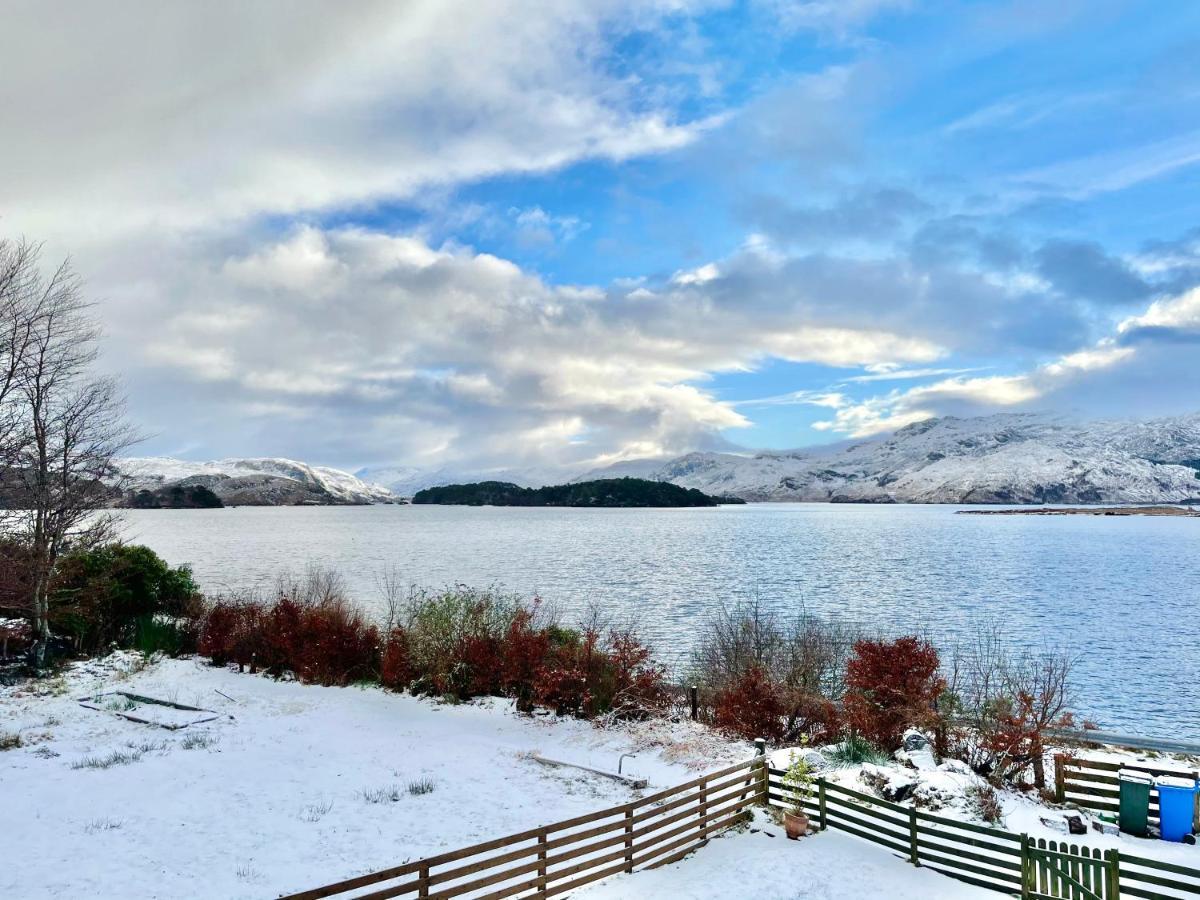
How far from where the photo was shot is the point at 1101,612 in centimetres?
4922

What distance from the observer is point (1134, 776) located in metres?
15.2

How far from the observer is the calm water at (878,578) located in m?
36.6

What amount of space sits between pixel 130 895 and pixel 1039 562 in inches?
3543

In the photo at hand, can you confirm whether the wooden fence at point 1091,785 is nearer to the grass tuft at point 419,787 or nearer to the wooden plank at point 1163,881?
the wooden plank at point 1163,881

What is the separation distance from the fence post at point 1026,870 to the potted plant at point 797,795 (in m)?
4.12

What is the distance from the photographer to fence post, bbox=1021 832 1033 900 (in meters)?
11.7

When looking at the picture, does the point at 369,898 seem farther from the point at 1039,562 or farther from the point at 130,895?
the point at 1039,562

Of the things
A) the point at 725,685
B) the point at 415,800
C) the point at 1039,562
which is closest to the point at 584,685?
the point at 725,685

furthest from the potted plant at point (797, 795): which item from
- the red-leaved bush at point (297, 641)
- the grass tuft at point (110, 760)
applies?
the red-leaved bush at point (297, 641)

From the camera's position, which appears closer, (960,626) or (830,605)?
(960,626)

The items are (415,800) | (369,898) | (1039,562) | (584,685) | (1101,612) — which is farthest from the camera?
(1039,562)

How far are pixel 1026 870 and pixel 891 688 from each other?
7296mm

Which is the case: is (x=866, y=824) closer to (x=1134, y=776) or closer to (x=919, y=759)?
(x=919, y=759)

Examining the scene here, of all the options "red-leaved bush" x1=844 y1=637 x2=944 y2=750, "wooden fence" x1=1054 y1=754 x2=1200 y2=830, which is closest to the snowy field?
"wooden fence" x1=1054 y1=754 x2=1200 y2=830
